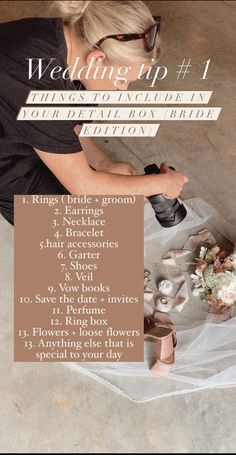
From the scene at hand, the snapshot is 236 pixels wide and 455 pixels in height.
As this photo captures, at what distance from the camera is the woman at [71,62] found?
1.22 m

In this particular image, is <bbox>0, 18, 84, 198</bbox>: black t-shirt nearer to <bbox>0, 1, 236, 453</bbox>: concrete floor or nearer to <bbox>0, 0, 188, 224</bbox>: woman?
<bbox>0, 0, 188, 224</bbox>: woman

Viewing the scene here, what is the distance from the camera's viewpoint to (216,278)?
1644 millimetres

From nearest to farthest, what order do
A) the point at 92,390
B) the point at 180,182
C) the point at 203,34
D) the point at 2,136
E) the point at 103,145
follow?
1. the point at 2,136
2. the point at 180,182
3. the point at 92,390
4. the point at 103,145
5. the point at 203,34

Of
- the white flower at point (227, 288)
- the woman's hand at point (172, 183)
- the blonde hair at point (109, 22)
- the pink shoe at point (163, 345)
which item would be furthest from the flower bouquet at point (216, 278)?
the blonde hair at point (109, 22)

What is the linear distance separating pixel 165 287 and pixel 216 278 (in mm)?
176

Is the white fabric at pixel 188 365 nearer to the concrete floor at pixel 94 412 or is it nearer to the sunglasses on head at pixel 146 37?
the concrete floor at pixel 94 412

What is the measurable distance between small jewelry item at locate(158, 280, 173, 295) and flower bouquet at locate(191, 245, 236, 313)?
0.24 ft

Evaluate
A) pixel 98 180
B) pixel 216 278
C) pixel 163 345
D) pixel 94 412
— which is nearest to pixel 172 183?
pixel 98 180

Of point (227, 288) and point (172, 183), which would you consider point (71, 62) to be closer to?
point (172, 183)

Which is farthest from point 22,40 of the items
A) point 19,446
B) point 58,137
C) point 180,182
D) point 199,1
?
point 199,1

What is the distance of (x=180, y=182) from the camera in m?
1.52

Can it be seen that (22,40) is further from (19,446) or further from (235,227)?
(19,446)

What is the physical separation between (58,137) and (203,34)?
4.02 feet

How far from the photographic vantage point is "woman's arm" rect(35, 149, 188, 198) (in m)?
1.36
